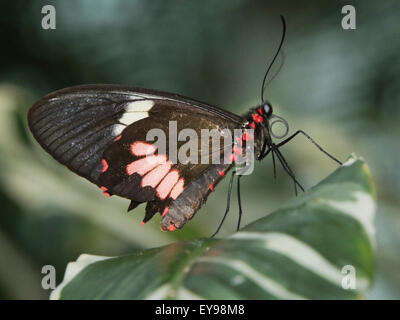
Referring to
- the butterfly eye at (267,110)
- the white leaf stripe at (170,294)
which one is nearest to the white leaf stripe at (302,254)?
the white leaf stripe at (170,294)

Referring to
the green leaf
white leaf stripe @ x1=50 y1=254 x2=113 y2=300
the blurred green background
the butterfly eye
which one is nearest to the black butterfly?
the butterfly eye

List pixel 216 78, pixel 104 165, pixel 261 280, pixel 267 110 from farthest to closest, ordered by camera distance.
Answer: pixel 216 78, pixel 267 110, pixel 104 165, pixel 261 280

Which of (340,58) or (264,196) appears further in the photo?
(340,58)

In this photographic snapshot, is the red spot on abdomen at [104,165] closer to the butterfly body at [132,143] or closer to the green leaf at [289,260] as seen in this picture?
the butterfly body at [132,143]

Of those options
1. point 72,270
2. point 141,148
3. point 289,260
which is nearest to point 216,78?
point 141,148

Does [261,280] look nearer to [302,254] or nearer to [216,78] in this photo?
[302,254]

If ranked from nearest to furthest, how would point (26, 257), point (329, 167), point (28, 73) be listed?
1. point (26, 257)
2. point (329, 167)
3. point (28, 73)

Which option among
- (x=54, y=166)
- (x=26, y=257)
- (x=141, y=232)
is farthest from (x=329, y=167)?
(x=26, y=257)

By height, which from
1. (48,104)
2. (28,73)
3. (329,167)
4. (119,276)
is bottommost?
(119,276)

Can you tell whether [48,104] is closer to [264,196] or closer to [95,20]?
[264,196]
